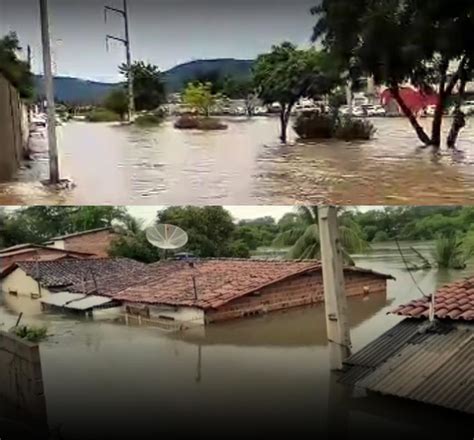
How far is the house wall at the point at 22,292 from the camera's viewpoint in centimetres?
170

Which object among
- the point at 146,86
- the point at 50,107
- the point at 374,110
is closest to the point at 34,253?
the point at 50,107

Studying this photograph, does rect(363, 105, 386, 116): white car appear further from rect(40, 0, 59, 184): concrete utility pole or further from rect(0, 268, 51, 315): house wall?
rect(0, 268, 51, 315): house wall

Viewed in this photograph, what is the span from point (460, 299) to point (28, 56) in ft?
3.49

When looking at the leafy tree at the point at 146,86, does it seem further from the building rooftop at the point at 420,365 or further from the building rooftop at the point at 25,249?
the building rooftop at the point at 420,365

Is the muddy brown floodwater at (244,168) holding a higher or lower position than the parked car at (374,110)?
lower

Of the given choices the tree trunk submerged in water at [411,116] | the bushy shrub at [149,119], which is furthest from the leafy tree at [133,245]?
the tree trunk submerged in water at [411,116]

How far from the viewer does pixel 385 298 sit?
1625 mm

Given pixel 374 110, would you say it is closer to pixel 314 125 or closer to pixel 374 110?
pixel 374 110

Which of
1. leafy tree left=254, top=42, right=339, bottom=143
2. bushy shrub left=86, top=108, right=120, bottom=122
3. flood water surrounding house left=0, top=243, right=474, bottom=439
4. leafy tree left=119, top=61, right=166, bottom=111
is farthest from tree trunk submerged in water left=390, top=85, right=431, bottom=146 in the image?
bushy shrub left=86, top=108, right=120, bottom=122

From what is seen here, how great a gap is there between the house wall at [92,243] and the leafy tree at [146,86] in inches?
11.6

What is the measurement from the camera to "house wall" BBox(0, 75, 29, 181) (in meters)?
1.65

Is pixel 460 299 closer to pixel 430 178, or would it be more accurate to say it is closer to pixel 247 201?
pixel 430 178

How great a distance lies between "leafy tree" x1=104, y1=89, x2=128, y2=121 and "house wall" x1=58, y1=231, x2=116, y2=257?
27cm

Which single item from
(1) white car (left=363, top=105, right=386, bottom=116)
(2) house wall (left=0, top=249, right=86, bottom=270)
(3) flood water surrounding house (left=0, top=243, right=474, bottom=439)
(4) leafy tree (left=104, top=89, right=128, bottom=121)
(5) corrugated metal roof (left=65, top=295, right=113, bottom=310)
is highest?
(4) leafy tree (left=104, top=89, right=128, bottom=121)
